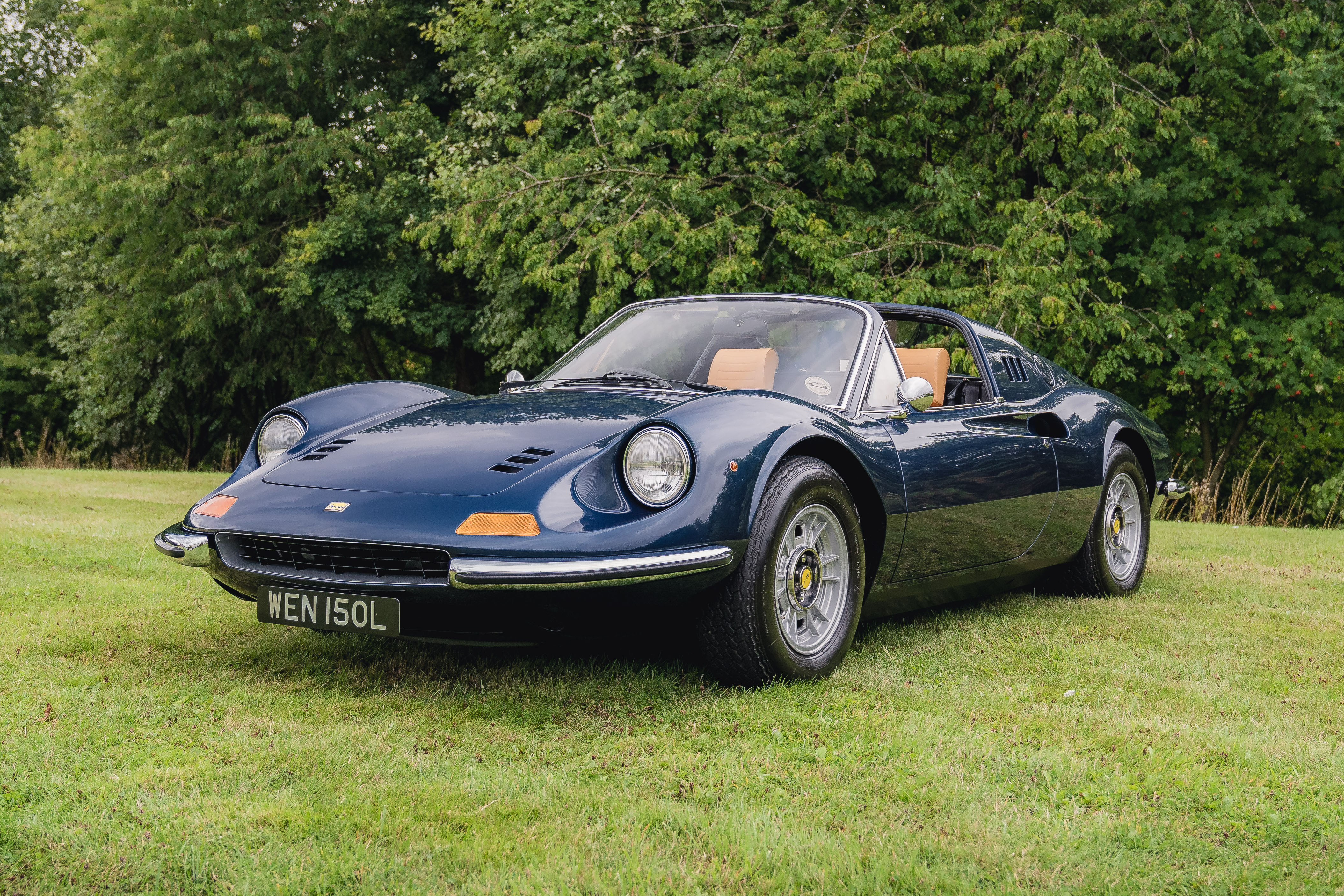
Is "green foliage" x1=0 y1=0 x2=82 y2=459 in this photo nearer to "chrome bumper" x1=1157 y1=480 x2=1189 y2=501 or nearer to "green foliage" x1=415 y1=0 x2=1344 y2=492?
"green foliage" x1=415 y1=0 x2=1344 y2=492

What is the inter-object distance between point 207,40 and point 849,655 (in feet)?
56.9

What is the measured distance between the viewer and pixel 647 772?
9.61 ft

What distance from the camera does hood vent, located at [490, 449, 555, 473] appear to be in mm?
3588

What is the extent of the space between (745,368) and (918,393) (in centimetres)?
69

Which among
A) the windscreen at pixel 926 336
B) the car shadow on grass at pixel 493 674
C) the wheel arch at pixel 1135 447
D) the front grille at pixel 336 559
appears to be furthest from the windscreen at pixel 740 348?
the wheel arch at pixel 1135 447

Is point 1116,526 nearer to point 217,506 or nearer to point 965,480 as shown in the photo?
point 965,480

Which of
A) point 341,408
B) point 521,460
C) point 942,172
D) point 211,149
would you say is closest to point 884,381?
point 521,460

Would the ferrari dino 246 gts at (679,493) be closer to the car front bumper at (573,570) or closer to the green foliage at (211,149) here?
the car front bumper at (573,570)

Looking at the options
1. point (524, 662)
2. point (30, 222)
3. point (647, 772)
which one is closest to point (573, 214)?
point (524, 662)

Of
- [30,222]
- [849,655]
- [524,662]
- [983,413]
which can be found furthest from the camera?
[30,222]

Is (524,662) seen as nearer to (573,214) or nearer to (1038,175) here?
(573,214)

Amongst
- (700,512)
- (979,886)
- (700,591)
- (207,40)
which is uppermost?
(207,40)

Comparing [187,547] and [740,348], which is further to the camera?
[740,348]

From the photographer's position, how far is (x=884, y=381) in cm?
468
